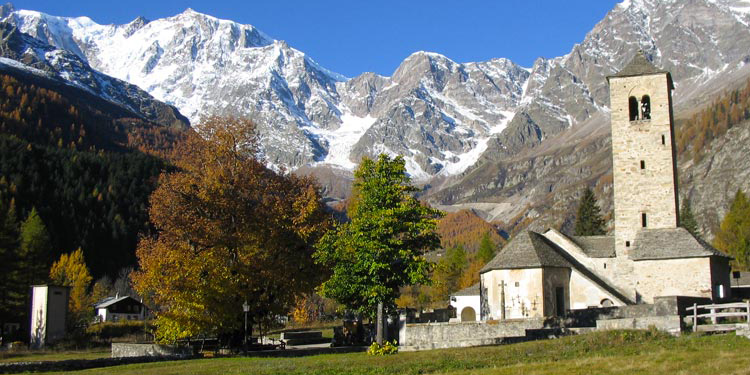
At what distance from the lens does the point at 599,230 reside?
9356cm

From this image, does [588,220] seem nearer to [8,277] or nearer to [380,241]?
[380,241]

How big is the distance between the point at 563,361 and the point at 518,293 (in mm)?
24879

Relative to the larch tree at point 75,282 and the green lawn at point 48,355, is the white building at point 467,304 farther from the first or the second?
the green lawn at point 48,355

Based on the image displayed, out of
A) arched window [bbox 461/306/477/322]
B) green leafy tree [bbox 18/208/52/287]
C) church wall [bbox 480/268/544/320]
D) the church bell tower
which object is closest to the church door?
church wall [bbox 480/268/544/320]

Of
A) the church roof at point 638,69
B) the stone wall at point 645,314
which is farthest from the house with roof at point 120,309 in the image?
the stone wall at point 645,314

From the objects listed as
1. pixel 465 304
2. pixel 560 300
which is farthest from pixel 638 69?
pixel 465 304

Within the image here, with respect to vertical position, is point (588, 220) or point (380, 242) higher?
point (588, 220)

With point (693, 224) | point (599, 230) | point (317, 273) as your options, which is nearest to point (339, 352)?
point (317, 273)

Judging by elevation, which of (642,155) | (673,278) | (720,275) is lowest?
(673,278)

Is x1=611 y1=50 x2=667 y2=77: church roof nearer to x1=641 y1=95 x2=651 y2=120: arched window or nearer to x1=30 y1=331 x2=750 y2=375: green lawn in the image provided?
x1=641 y1=95 x2=651 y2=120: arched window

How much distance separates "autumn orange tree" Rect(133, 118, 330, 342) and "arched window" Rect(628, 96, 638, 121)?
22.1 m

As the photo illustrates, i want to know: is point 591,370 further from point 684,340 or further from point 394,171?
point 394,171

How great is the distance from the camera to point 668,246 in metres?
48.0

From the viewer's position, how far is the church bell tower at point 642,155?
1966 inches
